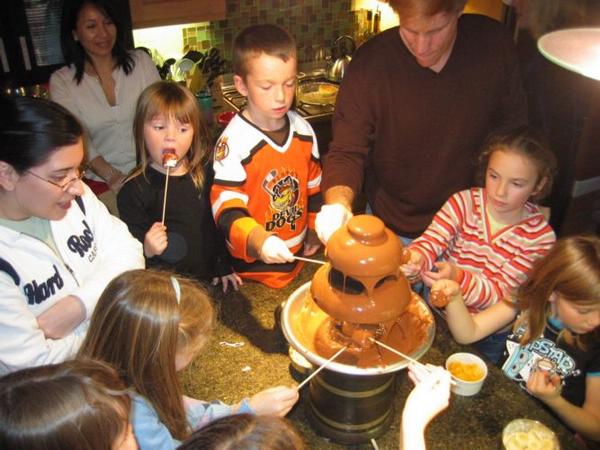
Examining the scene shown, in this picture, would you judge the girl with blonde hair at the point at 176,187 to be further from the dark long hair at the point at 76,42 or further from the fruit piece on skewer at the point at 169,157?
the dark long hair at the point at 76,42

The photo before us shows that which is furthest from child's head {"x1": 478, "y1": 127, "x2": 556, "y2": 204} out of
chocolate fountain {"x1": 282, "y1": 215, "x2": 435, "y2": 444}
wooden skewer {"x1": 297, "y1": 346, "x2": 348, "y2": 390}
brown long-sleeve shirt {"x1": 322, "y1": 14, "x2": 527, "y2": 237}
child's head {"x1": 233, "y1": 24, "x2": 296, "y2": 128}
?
wooden skewer {"x1": 297, "y1": 346, "x2": 348, "y2": 390}

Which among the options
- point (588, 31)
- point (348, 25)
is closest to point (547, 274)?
point (588, 31)

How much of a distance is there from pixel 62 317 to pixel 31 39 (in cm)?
226

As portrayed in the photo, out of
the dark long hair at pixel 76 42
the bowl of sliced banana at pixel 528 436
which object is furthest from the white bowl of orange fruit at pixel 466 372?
the dark long hair at pixel 76 42

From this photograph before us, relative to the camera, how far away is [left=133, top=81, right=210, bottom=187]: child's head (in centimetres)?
183

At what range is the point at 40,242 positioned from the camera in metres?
1.32

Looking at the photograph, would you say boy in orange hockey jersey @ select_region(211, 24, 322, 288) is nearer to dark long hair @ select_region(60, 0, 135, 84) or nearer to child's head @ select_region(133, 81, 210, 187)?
child's head @ select_region(133, 81, 210, 187)

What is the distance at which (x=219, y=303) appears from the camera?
1.60 meters

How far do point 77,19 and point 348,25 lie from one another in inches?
82.8

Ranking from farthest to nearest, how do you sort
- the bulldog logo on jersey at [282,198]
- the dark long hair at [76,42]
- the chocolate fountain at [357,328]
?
the dark long hair at [76,42]
the bulldog logo on jersey at [282,198]
the chocolate fountain at [357,328]

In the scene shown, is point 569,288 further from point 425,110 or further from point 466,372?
point 425,110

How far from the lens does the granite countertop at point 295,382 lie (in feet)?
4.04

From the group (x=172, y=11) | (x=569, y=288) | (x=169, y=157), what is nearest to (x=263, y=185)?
(x=169, y=157)

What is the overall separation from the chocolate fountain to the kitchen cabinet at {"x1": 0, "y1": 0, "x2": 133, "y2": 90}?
231 centimetres
